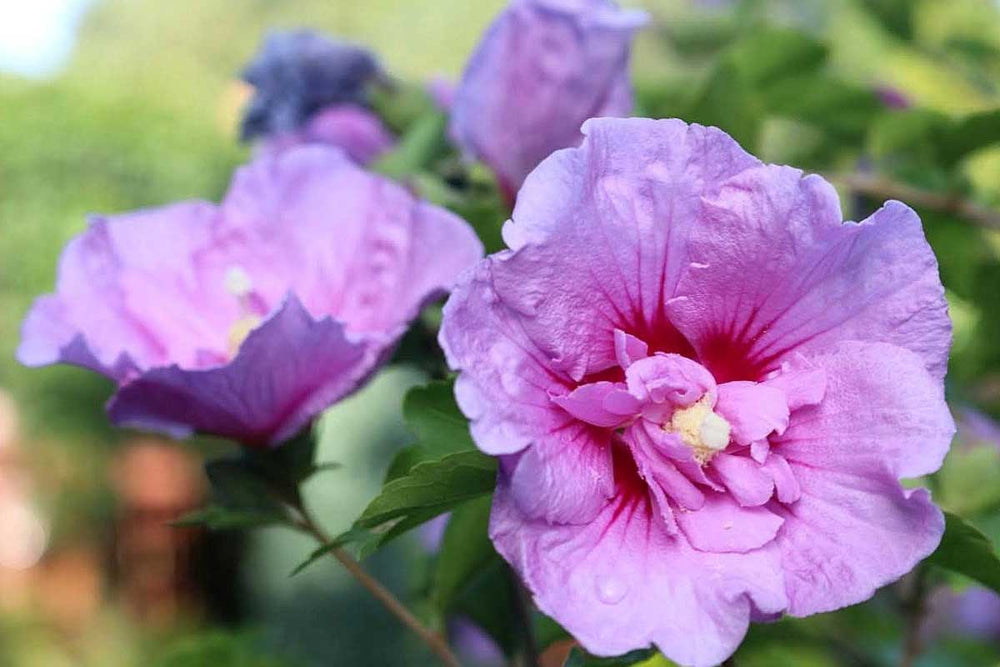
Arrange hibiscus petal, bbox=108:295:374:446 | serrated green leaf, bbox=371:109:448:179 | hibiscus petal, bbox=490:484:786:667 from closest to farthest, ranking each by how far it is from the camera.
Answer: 1. hibiscus petal, bbox=490:484:786:667
2. hibiscus petal, bbox=108:295:374:446
3. serrated green leaf, bbox=371:109:448:179

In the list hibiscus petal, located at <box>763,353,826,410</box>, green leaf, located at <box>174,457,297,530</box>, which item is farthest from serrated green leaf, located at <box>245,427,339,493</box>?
hibiscus petal, located at <box>763,353,826,410</box>

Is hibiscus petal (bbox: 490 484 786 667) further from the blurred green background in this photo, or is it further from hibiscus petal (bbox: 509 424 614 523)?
the blurred green background

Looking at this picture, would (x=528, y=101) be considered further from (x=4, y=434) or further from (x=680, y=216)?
(x=4, y=434)

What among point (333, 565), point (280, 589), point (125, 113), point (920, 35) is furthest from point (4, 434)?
point (920, 35)

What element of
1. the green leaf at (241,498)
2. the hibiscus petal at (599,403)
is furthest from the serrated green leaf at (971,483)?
the green leaf at (241,498)

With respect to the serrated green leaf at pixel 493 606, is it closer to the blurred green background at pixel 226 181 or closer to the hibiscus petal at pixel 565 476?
the blurred green background at pixel 226 181

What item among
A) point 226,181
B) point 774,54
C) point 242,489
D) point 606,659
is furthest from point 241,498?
point 226,181

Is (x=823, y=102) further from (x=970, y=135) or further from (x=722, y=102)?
(x=722, y=102)
